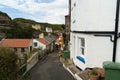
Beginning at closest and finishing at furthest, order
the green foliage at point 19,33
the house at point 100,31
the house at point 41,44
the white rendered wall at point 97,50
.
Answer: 1. the house at point 100,31
2. the white rendered wall at point 97,50
3. the house at point 41,44
4. the green foliage at point 19,33

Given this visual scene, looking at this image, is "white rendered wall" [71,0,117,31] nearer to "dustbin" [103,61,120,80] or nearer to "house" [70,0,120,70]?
"house" [70,0,120,70]

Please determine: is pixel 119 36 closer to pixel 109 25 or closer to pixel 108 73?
pixel 109 25

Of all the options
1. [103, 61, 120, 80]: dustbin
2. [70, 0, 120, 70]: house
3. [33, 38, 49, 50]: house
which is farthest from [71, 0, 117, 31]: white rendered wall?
[33, 38, 49, 50]: house

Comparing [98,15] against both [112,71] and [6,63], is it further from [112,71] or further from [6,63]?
[6,63]

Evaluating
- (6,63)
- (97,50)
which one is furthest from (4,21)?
(6,63)

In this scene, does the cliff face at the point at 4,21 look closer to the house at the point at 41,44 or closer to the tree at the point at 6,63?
the house at the point at 41,44

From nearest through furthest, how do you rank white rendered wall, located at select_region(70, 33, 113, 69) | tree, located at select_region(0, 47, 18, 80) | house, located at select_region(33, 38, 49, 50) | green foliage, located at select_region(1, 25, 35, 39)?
tree, located at select_region(0, 47, 18, 80), white rendered wall, located at select_region(70, 33, 113, 69), house, located at select_region(33, 38, 49, 50), green foliage, located at select_region(1, 25, 35, 39)

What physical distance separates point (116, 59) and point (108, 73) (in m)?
2.65

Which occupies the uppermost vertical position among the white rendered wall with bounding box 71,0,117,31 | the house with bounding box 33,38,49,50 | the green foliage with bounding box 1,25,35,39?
the white rendered wall with bounding box 71,0,117,31

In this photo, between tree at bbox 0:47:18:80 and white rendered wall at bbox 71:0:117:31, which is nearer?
tree at bbox 0:47:18:80

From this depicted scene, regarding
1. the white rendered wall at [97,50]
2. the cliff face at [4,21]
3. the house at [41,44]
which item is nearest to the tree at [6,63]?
the white rendered wall at [97,50]

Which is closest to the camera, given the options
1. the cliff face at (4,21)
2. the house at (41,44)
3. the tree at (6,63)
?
the tree at (6,63)

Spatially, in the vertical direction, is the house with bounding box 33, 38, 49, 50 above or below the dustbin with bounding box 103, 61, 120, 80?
below

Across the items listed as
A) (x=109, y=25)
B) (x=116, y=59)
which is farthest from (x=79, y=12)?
(x=116, y=59)
